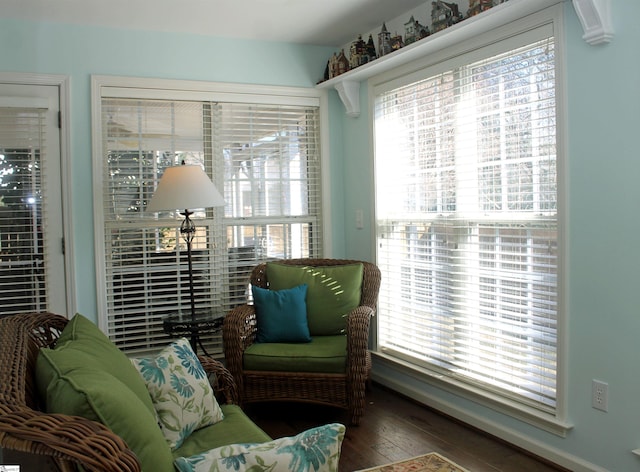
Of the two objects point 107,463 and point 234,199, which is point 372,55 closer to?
point 234,199

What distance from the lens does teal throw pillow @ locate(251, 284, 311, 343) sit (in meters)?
3.62

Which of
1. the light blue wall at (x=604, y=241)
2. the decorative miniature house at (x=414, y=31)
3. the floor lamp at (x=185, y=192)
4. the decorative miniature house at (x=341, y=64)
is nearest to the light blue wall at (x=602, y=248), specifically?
the light blue wall at (x=604, y=241)

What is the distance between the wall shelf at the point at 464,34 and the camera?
2439 millimetres

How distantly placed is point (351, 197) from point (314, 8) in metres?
1.44

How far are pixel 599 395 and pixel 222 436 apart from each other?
166 cm

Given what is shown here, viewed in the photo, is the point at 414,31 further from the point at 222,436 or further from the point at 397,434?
the point at 222,436

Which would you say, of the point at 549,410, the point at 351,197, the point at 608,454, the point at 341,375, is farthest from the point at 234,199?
the point at 608,454

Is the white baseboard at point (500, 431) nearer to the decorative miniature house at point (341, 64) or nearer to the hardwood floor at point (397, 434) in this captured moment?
the hardwood floor at point (397, 434)

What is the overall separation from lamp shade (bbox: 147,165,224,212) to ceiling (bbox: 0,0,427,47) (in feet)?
3.13

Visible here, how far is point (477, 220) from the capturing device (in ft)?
10.5

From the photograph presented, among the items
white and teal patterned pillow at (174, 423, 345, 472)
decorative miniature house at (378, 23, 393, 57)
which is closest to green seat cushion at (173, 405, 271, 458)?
white and teal patterned pillow at (174, 423, 345, 472)

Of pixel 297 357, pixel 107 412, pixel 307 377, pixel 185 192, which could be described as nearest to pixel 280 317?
pixel 297 357

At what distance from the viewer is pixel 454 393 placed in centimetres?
342

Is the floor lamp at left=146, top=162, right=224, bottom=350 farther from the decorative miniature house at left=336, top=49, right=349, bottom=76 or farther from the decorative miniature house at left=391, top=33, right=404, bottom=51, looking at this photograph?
the decorative miniature house at left=391, top=33, right=404, bottom=51
